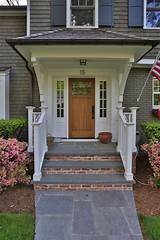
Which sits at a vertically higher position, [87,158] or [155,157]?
[155,157]

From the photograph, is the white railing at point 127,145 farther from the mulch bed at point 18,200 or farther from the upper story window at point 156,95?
the upper story window at point 156,95

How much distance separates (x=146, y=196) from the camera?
20.6 feet

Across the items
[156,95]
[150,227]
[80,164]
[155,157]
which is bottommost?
[150,227]

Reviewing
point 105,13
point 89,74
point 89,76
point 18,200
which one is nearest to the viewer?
point 18,200

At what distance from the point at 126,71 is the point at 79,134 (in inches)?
121

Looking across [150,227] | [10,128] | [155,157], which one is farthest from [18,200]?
[155,157]

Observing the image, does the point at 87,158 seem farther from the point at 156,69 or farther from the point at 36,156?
the point at 156,69

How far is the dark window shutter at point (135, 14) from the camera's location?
9.97m

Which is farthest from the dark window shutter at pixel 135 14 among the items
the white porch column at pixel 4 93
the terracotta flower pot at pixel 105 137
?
the white porch column at pixel 4 93

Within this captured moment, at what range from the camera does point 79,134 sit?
9938 mm

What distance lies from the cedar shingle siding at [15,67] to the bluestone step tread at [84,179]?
4.19 metres

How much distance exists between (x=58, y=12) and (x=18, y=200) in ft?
22.2

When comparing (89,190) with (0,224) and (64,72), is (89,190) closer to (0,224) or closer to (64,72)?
(0,224)

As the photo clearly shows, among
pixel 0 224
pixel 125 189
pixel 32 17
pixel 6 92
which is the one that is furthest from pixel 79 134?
pixel 0 224
